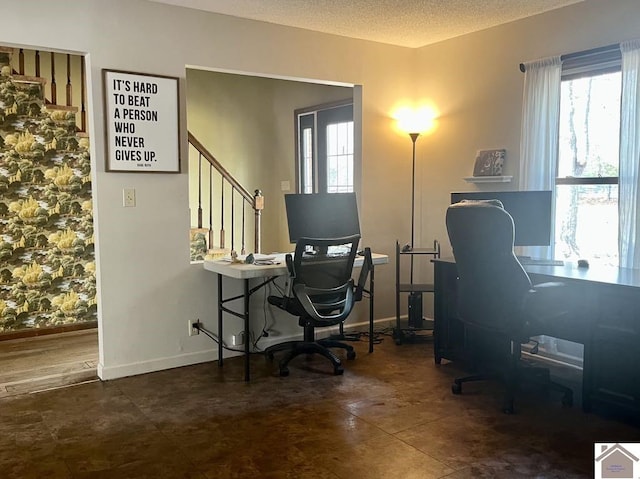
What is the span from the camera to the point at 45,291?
16.1 ft

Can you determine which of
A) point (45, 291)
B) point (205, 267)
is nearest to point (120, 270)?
point (205, 267)

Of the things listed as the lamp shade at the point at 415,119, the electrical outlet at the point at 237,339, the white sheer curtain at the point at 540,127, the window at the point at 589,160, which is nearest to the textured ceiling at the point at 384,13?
the white sheer curtain at the point at 540,127

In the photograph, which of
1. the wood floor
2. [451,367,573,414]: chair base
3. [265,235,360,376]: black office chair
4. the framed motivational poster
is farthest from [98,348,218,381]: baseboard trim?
[451,367,573,414]: chair base

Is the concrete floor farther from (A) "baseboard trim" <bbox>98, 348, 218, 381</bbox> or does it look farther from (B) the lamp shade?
(B) the lamp shade

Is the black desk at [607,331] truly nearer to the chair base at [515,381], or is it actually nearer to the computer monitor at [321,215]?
the chair base at [515,381]

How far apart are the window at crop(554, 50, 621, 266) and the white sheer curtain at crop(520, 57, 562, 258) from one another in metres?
0.08

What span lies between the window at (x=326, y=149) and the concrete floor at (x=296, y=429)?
2.64 meters

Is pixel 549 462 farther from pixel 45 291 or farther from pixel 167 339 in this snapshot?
pixel 45 291

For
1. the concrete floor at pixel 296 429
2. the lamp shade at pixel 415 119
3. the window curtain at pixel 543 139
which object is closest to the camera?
the concrete floor at pixel 296 429

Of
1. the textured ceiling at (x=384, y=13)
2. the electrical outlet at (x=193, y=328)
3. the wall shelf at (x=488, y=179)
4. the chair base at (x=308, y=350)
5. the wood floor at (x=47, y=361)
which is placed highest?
the textured ceiling at (x=384, y=13)

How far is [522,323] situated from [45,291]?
3931 millimetres

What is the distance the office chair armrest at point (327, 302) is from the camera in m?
3.66

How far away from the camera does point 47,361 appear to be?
414 cm

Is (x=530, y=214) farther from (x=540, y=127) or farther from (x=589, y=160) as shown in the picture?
(x=540, y=127)
